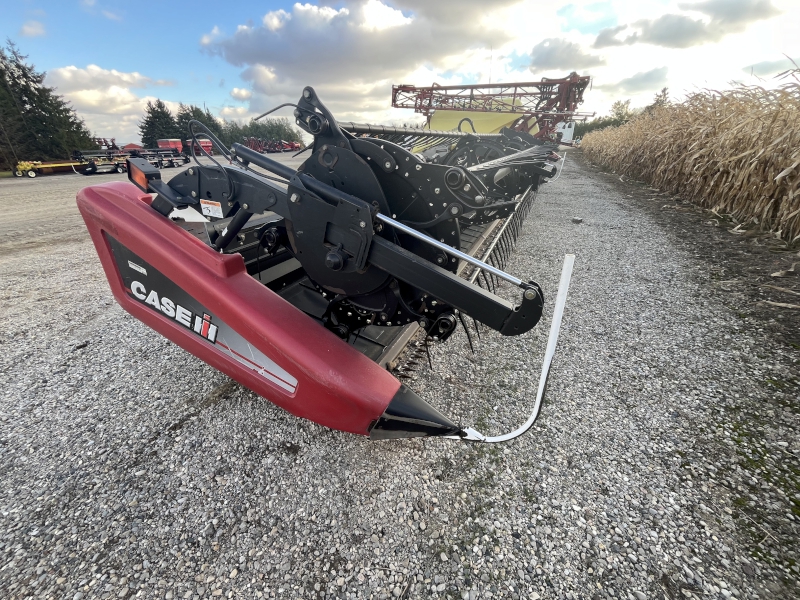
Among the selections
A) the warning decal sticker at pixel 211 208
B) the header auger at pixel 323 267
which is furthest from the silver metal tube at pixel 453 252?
the warning decal sticker at pixel 211 208

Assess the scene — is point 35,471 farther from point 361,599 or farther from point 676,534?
point 676,534

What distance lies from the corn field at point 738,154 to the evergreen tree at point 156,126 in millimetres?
47019

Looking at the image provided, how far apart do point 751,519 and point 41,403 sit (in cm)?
354

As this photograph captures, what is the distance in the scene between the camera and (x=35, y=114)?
27.1 metres

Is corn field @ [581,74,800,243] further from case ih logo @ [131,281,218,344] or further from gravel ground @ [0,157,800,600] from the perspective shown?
case ih logo @ [131,281,218,344]

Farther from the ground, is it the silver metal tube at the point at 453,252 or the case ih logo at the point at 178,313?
the silver metal tube at the point at 453,252

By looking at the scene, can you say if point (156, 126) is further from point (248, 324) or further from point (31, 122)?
point (248, 324)

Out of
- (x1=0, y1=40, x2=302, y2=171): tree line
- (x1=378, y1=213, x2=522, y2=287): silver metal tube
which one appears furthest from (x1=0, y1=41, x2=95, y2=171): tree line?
(x1=378, y1=213, x2=522, y2=287): silver metal tube

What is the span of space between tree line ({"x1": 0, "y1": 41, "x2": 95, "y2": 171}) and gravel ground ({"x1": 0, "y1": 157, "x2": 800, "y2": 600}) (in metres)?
35.0

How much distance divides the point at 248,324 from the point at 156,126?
1981 inches

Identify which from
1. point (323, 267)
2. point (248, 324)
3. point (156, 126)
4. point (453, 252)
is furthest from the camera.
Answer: point (156, 126)

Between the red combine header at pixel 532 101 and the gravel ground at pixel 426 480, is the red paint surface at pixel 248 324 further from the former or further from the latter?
the red combine header at pixel 532 101

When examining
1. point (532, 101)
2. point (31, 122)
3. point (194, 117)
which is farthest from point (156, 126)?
point (532, 101)

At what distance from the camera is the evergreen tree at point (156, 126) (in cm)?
3979
